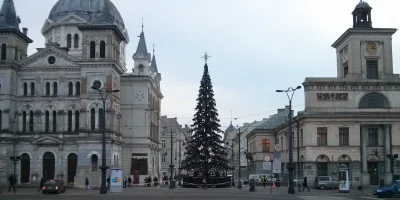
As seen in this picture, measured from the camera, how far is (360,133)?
6512cm

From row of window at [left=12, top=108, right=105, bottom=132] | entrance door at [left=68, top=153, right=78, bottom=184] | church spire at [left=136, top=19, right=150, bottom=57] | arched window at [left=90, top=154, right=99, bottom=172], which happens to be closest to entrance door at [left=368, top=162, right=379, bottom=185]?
arched window at [left=90, top=154, right=99, bottom=172]

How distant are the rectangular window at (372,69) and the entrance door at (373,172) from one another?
10.5 meters

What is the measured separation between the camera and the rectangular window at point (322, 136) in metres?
65.1

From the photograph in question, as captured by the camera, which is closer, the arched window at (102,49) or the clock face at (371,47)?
the clock face at (371,47)

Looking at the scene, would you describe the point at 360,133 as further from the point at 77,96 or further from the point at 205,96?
the point at 77,96

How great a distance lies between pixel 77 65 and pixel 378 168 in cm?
3778

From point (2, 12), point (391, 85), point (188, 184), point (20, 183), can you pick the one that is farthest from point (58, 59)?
point (391, 85)

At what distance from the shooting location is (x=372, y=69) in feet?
225

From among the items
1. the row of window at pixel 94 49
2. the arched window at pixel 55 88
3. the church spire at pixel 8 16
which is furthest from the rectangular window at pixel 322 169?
the church spire at pixel 8 16

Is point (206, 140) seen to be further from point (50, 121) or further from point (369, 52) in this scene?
point (369, 52)

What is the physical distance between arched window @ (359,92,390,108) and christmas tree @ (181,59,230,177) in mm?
17027

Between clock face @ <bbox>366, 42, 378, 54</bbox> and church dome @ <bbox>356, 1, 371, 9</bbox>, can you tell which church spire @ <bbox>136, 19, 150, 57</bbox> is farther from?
clock face @ <bbox>366, 42, 378, 54</bbox>

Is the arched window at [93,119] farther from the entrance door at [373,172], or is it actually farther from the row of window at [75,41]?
the entrance door at [373,172]

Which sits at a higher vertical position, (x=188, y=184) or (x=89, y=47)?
(x=89, y=47)
